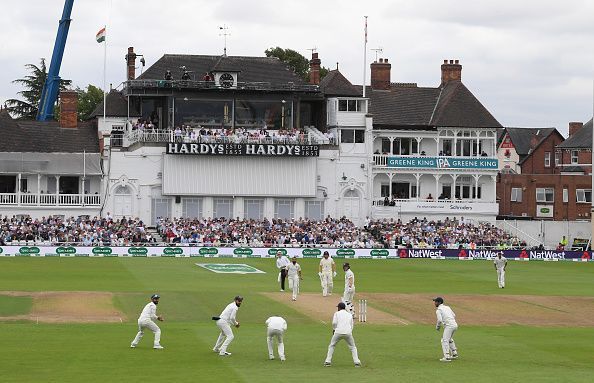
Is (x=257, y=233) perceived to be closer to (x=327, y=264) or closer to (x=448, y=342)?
(x=327, y=264)

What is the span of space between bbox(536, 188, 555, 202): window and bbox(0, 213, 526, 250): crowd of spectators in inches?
403

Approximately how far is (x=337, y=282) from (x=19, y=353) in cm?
2631

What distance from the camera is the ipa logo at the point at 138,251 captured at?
67.6 m

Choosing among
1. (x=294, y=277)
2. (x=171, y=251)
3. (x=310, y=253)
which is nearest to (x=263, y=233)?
(x=310, y=253)

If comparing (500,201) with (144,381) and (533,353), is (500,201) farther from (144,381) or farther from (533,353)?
(144,381)

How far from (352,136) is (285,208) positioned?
23.5 feet

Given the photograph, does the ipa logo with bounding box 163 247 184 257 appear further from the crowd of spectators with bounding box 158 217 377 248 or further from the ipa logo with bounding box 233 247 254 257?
the ipa logo with bounding box 233 247 254 257

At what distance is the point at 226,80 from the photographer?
3216 inches

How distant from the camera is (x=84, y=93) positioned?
122 meters

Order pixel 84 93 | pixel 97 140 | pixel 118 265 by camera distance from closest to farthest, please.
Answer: pixel 118 265, pixel 97 140, pixel 84 93

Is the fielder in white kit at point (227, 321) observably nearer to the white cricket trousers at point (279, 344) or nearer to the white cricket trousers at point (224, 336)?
the white cricket trousers at point (224, 336)

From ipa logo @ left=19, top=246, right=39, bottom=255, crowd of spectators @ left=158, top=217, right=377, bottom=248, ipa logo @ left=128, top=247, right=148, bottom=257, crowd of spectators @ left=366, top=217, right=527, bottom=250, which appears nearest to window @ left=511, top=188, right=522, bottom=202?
crowd of spectators @ left=366, top=217, right=527, bottom=250

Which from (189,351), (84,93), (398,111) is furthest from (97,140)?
(189,351)

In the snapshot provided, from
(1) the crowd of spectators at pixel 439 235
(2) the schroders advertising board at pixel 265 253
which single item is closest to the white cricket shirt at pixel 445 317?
(2) the schroders advertising board at pixel 265 253
